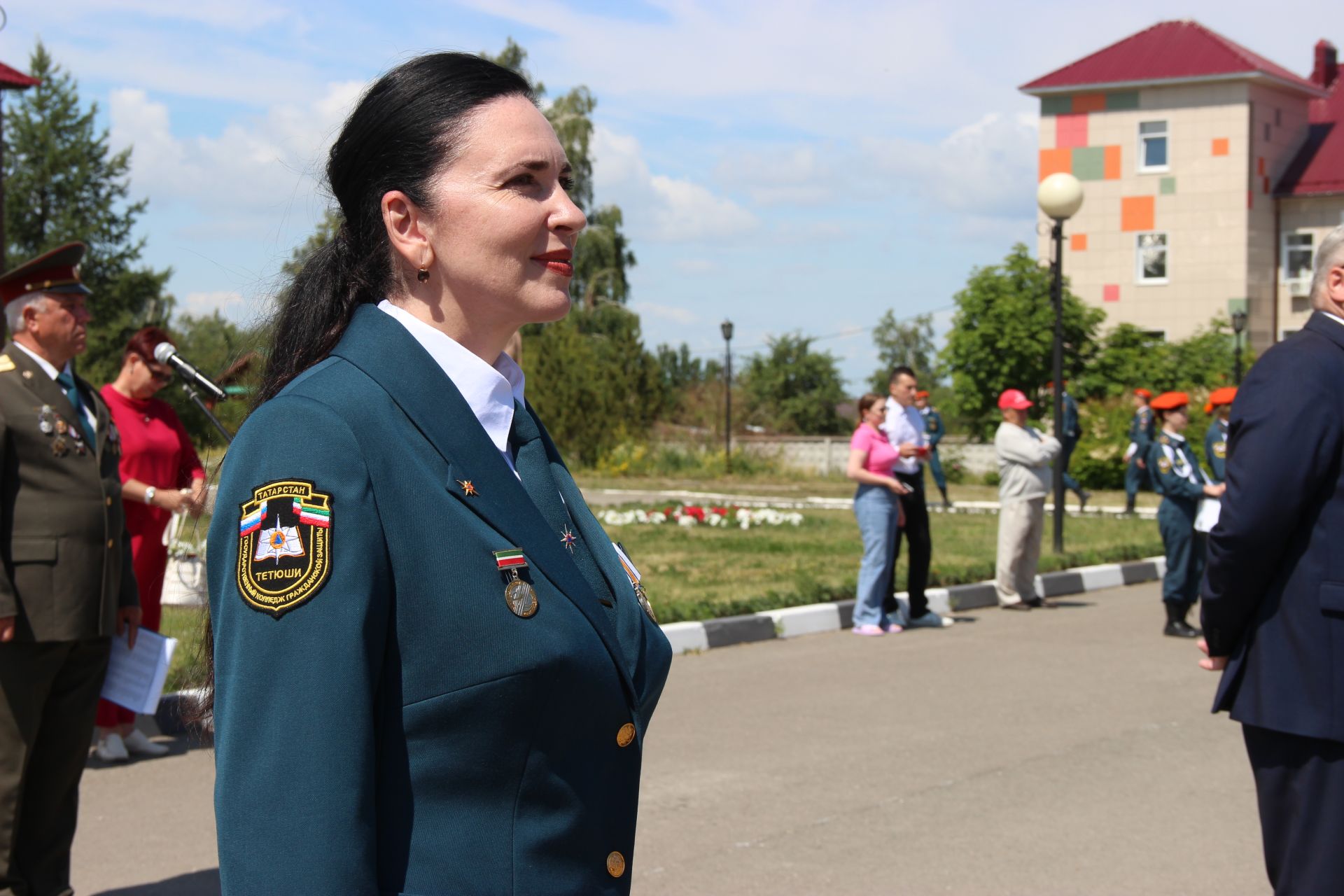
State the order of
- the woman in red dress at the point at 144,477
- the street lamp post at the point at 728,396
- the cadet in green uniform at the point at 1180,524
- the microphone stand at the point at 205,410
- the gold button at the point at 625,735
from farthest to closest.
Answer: the street lamp post at the point at 728,396 < the cadet in green uniform at the point at 1180,524 < the woman in red dress at the point at 144,477 < the microphone stand at the point at 205,410 < the gold button at the point at 625,735

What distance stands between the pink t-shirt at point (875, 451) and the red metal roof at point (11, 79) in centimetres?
1008

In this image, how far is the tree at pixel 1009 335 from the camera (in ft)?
121

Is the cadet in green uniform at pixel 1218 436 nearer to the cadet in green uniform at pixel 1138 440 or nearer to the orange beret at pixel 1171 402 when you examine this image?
the orange beret at pixel 1171 402

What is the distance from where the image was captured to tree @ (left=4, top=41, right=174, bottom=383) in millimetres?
58500

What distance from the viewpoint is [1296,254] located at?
152 feet

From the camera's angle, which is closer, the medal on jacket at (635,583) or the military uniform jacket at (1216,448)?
the medal on jacket at (635,583)

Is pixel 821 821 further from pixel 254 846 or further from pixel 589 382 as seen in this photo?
pixel 589 382

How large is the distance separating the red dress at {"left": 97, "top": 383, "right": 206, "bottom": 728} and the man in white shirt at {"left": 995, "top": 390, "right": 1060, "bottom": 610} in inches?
281

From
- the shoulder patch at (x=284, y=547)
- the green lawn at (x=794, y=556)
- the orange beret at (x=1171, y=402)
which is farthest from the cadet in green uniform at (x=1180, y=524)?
the shoulder patch at (x=284, y=547)

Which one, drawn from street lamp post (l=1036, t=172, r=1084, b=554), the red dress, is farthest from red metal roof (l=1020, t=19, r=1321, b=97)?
the red dress

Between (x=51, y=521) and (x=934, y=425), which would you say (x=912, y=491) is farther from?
(x=934, y=425)

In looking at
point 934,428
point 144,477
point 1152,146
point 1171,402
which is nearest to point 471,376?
point 144,477

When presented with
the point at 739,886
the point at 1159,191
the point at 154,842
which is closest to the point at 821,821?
the point at 739,886

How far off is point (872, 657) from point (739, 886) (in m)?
4.99
